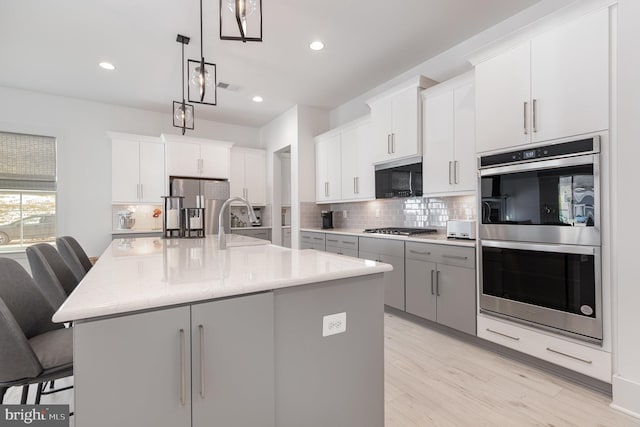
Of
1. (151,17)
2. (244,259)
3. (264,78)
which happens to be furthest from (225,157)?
(244,259)

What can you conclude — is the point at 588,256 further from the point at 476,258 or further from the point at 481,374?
the point at 481,374

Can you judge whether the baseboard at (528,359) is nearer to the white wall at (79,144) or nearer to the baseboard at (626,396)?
the baseboard at (626,396)

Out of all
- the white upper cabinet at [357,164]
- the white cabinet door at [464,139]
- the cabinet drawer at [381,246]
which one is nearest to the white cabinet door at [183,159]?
the white upper cabinet at [357,164]

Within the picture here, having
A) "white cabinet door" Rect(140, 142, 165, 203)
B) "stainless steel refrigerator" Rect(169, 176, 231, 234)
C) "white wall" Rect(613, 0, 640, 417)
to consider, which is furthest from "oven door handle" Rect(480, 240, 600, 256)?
"white cabinet door" Rect(140, 142, 165, 203)

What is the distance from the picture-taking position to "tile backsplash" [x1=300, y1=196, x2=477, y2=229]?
3377 millimetres

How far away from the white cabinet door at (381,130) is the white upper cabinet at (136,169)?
342cm

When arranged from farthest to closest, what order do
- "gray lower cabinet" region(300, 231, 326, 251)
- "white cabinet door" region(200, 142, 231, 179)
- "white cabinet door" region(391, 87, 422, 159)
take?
"white cabinet door" region(200, 142, 231, 179) < "gray lower cabinet" region(300, 231, 326, 251) < "white cabinet door" region(391, 87, 422, 159)

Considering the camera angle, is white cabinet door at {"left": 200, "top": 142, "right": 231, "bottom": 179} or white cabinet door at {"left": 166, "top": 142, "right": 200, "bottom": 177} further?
white cabinet door at {"left": 200, "top": 142, "right": 231, "bottom": 179}

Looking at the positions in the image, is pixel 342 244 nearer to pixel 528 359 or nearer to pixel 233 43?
pixel 528 359

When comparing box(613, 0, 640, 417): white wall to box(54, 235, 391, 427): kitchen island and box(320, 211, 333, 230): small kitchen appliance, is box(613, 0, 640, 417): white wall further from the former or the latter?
box(320, 211, 333, 230): small kitchen appliance

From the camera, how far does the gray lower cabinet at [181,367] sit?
2.84 feet

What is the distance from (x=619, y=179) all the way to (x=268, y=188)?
5.12 meters

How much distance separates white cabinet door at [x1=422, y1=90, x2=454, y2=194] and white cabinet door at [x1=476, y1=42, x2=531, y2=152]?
50 centimetres

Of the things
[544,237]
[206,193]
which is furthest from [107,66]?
[544,237]
